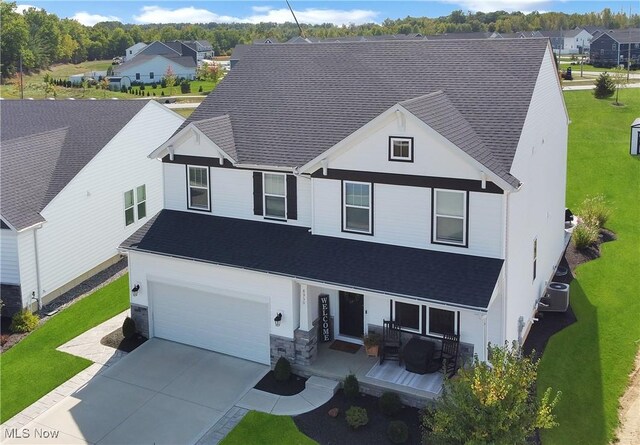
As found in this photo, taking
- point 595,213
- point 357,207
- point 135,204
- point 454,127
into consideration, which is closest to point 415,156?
point 454,127

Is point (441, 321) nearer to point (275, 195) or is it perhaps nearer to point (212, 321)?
point (275, 195)

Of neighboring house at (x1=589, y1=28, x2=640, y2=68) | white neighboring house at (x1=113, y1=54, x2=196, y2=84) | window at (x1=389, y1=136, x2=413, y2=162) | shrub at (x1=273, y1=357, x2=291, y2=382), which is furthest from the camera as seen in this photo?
white neighboring house at (x1=113, y1=54, x2=196, y2=84)

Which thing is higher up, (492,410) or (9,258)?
(9,258)

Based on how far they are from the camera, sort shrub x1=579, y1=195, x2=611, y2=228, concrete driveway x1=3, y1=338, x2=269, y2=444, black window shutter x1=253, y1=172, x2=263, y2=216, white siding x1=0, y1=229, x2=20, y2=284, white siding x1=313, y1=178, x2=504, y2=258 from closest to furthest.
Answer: concrete driveway x1=3, y1=338, x2=269, y2=444 → white siding x1=313, y1=178, x2=504, y2=258 → black window shutter x1=253, y1=172, x2=263, y2=216 → white siding x1=0, y1=229, x2=20, y2=284 → shrub x1=579, y1=195, x2=611, y2=228

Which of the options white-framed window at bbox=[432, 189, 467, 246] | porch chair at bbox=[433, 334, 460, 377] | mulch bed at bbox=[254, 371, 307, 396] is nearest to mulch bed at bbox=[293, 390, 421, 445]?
mulch bed at bbox=[254, 371, 307, 396]

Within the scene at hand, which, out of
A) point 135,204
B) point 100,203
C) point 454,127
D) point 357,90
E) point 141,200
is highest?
point 357,90

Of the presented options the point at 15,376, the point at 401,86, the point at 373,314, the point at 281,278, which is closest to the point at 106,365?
the point at 15,376

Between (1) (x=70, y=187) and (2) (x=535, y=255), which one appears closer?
(2) (x=535, y=255)

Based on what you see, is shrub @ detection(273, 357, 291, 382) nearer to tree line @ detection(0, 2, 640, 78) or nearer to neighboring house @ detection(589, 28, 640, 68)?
tree line @ detection(0, 2, 640, 78)
